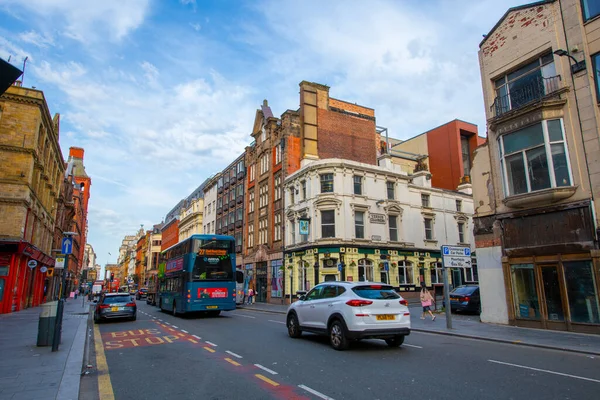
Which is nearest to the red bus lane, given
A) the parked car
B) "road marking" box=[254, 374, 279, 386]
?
"road marking" box=[254, 374, 279, 386]

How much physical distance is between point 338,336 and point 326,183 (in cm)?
2293

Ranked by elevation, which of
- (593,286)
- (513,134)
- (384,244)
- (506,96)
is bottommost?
(593,286)

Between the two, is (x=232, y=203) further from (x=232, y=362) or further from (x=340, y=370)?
(x=340, y=370)

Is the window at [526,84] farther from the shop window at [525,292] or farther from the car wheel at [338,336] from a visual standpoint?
the car wheel at [338,336]

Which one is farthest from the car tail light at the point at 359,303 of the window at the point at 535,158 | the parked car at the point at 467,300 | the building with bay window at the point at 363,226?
the building with bay window at the point at 363,226

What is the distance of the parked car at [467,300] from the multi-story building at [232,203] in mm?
28219

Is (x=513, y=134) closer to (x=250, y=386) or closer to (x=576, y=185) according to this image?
(x=576, y=185)

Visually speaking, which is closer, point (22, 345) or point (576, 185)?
point (22, 345)

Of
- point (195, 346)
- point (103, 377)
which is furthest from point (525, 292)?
point (103, 377)

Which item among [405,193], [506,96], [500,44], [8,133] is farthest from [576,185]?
[8,133]

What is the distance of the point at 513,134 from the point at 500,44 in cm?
460

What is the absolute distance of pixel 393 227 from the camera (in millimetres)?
35000

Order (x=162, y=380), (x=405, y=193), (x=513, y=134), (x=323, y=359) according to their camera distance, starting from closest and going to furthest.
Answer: (x=162, y=380)
(x=323, y=359)
(x=513, y=134)
(x=405, y=193)

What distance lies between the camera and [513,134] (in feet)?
53.1
